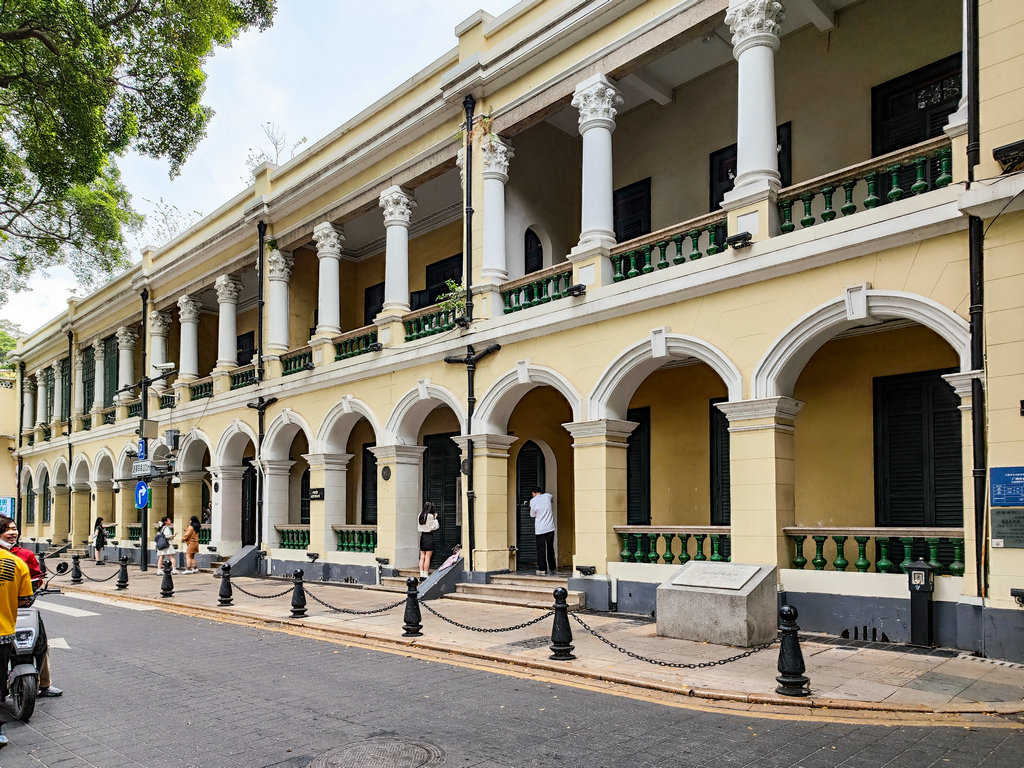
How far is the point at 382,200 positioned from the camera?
1859 cm

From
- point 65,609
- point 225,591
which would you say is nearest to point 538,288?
point 225,591

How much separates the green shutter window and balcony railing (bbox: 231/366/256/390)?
9.33m

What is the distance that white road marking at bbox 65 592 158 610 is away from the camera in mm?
16441

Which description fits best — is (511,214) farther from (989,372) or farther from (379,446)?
(989,372)

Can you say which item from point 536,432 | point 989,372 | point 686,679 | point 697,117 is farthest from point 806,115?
point 686,679

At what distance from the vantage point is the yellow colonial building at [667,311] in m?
9.74

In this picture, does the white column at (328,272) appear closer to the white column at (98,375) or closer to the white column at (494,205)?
the white column at (494,205)

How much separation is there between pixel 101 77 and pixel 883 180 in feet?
40.1

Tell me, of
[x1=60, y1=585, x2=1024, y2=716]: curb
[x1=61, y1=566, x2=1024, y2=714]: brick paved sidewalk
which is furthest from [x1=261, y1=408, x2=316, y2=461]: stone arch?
[x1=60, y1=585, x2=1024, y2=716]: curb

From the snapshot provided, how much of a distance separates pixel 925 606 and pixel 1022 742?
11.9ft

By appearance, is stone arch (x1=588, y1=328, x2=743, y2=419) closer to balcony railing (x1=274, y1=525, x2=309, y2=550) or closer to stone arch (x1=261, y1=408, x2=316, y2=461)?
balcony railing (x1=274, y1=525, x2=309, y2=550)

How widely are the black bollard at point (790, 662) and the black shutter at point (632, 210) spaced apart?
10.1m

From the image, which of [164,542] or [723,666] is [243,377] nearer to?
[164,542]

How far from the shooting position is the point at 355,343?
1955 cm
